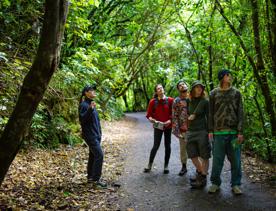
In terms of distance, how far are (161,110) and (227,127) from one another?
2.24 metres

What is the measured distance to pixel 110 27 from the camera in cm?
1498

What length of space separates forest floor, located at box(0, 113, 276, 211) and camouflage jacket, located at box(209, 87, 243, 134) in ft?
4.05

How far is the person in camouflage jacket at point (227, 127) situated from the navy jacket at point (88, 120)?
2.41 m

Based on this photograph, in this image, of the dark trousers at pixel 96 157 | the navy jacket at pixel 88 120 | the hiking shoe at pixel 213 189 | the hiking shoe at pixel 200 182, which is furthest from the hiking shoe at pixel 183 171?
the navy jacket at pixel 88 120

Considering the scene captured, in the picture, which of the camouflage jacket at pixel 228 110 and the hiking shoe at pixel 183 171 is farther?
the hiking shoe at pixel 183 171

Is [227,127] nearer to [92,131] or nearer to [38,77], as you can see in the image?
[92,131]

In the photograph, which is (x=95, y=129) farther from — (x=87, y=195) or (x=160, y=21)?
(x=160, y=21)

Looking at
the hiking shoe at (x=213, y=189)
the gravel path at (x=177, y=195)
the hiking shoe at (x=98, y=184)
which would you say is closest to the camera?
the gravel path at (x=177, y=195)

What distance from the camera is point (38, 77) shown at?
13.7 ft

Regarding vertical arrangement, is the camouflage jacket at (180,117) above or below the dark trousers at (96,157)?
above

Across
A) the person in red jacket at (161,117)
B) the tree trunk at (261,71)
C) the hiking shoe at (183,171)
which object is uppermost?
the tree trunk at (261,71)

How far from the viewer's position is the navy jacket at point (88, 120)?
6734mm

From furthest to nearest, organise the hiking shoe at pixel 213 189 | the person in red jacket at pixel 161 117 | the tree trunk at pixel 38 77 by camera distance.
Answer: the person in red jacket at pixel 161 117 < the hiking shoe at pixel 213 189 < the tree trunk at pixel 38 77

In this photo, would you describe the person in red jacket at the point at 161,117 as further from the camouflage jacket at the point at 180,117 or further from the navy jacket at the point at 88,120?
the navy jacket at the point at 88,120
